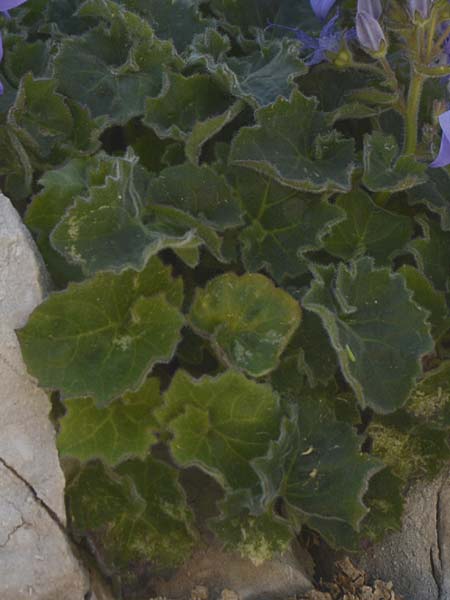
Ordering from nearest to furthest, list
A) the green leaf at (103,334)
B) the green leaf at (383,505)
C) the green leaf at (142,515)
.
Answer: the green leaf at (103,334), the green leaf at (142,515), the green leaf at (383,505)

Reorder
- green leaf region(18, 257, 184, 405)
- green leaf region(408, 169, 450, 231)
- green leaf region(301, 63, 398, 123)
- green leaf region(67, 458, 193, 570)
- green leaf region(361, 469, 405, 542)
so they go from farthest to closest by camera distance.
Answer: green leaf region(301, 63, 398, 123) < green leaf region(408, 169, 450, 231) < green leaf region(361, 469, 405, 542) < green leaf region(67, 458, 193, 570) < green leaf region(18, 257, 184, 405)

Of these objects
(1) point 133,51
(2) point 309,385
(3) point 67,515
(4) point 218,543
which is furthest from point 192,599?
(1) point 133,51

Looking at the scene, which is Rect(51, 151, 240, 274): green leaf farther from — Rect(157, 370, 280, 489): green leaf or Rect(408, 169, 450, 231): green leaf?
Rect(408, 169, 450, 231): green leaf

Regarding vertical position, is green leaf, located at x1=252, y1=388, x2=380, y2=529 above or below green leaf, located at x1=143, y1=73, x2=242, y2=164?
below

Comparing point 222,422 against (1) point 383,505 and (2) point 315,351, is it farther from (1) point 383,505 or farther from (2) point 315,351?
(1) point 383,505

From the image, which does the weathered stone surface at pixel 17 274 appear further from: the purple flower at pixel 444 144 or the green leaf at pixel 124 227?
the purple flower at pixel 444 144

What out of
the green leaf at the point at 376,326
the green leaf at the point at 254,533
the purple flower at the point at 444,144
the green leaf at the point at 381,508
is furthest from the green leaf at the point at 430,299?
the green leaf at the point at 254,533

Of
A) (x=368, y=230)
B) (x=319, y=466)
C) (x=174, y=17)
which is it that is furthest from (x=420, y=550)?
(x=174, y=17)

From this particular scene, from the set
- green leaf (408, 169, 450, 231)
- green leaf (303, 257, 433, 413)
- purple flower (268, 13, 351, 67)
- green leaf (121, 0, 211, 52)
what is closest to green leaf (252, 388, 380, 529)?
green leaf (303, 257, 433, 413)
